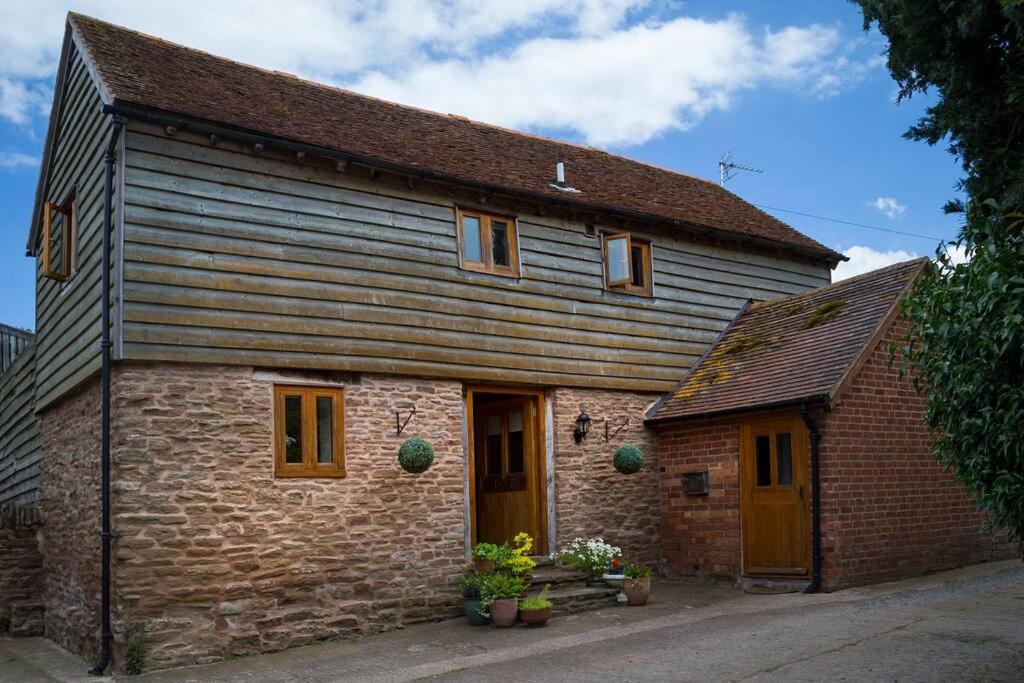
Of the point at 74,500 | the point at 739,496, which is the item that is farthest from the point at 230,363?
the point at 739,496

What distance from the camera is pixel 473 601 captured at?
38.4ft

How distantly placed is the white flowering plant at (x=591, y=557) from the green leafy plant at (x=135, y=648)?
5440mm

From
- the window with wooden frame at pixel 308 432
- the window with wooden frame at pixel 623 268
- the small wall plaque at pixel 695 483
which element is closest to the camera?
the window with wooden frame at pixel 308 432

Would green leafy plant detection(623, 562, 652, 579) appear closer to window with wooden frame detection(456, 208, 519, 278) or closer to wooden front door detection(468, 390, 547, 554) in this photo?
wooden front door detection(468, 390, 547, 554)

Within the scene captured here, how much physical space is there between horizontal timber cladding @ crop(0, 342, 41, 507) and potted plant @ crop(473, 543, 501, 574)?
6632mm

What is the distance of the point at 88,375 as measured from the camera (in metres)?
11.1

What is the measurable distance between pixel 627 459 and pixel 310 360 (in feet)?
16.6

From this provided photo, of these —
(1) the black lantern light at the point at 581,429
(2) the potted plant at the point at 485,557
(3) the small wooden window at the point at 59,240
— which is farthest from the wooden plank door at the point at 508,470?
(3) the small wooden window at the point at 59,240

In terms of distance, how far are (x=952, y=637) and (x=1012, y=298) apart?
4.38m

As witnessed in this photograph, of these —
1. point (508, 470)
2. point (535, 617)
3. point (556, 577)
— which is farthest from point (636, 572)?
point (508, 470)

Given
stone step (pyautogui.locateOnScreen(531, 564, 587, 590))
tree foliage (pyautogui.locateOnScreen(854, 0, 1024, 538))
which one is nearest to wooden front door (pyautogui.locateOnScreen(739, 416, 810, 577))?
stone step (pyautogui.locateOnScreen(531, 564, 587, 590))

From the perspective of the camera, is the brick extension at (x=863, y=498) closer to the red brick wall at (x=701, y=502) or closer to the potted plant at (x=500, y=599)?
the red brick wall at (x=701, y=502)

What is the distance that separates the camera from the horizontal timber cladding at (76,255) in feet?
37.2

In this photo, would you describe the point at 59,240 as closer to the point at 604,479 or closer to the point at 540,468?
the point at 540,468
